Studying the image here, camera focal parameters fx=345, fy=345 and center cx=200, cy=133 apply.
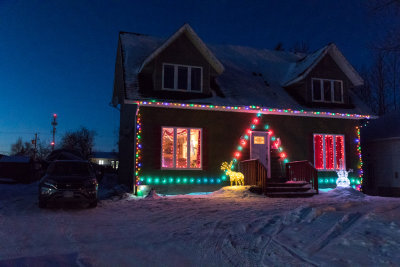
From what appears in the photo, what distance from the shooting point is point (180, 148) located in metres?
15.4

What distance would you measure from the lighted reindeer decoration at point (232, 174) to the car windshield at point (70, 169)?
6.11 metres

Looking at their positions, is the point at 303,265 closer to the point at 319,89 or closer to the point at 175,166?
the point at 175,166

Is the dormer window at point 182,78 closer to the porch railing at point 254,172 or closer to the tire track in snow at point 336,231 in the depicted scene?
the porch railing at point 254,172

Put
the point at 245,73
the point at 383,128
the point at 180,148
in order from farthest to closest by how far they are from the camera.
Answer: the point at 383,128
the point at 245,73
the point at 180,148

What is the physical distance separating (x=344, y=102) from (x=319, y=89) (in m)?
1.51

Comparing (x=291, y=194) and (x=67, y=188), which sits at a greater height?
(x=67, y=188)

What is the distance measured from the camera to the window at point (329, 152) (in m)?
17.6

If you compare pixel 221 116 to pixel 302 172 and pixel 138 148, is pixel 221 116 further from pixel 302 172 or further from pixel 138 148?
pixel 302 172

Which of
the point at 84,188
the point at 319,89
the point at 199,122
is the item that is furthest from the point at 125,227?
the point at 319,89

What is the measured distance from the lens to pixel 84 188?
10.9 metres

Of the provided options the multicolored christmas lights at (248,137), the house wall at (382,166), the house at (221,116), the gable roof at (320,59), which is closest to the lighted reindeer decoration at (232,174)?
the house at (221,116)

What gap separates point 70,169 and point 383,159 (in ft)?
54.6

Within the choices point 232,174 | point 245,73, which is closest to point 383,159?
point 245,73

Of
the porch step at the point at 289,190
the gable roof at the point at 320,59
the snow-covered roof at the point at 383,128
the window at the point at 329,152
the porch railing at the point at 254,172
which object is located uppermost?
the gable roof at the point at 320,59
